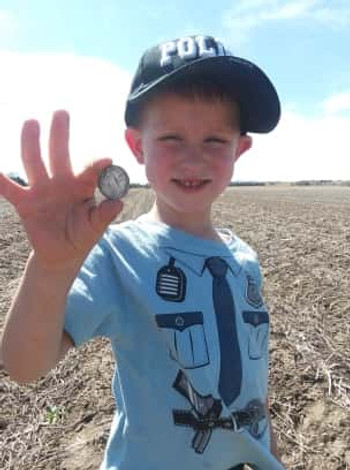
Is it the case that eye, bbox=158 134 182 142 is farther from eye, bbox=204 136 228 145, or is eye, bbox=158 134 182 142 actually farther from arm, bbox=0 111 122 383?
arm, bbox=0 111 122 383

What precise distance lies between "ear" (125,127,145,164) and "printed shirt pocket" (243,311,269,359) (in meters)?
0.68

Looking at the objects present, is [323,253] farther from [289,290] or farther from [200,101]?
[200,101]

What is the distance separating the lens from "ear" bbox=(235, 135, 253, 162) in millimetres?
2199

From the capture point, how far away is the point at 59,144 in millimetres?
1415

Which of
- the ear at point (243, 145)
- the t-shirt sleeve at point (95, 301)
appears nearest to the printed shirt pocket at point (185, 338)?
the t-shirt sleeve at point (95, 301)

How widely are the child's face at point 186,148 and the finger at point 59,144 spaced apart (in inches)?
21.6

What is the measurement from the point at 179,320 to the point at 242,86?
0.87m

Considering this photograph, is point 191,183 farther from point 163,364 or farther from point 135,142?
point 163,364

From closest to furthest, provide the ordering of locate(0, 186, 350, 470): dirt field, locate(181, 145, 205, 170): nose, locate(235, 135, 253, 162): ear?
1. locate(181, 145, 205, 170): nose
2. locate(235, 135, 253, 162): ear
3. locate(0, 186, 350, 470): dirt field

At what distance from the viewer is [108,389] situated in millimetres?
4457

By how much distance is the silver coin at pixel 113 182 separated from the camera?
1452mm

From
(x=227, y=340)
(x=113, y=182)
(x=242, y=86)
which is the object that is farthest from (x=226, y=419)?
(x=242, y=86)

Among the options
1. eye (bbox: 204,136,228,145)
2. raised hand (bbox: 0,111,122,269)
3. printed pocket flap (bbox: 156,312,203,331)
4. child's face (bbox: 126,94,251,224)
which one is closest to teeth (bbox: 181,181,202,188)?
child's face (bbox: 126,94,251,224)

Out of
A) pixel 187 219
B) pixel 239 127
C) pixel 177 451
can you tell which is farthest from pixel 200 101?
pixel 177 451
